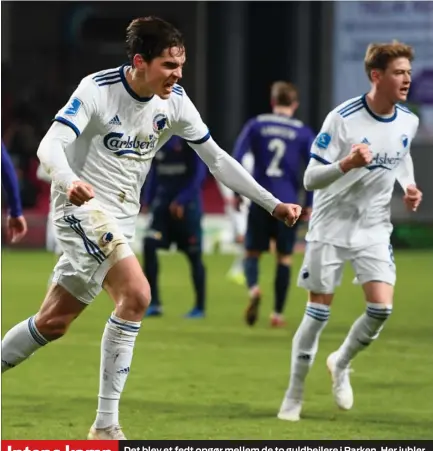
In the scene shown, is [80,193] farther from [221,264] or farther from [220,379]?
[221,264]

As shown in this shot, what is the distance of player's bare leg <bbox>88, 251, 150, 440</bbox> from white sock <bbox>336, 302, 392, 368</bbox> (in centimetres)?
172

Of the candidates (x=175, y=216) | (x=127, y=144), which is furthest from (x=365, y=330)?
(x=175, y=216)

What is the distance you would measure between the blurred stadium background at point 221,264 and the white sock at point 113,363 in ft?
1.85

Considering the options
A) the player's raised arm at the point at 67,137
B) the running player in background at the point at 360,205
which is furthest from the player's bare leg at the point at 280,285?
the player's raised arm at the point at 67,137

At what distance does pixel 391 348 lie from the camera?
35.8 ft

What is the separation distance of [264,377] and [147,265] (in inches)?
141

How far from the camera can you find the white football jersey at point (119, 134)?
6703 mm

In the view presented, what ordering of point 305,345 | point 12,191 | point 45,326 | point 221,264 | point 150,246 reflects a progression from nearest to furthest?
point 45,326
point 12,191
point 305,345
point 150,246
point 221,264

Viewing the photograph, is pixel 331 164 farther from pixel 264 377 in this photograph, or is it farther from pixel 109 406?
pixel 264 377

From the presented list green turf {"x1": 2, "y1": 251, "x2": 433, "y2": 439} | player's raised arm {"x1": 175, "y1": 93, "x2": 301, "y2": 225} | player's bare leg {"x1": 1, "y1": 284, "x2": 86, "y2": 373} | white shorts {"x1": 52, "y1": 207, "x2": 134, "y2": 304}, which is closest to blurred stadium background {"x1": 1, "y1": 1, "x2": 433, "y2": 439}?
green turf {"x1": 2, "y1": 251, "x2": 433, "y2": 439}

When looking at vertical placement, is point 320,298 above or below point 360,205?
below

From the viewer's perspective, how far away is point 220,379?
927 cm

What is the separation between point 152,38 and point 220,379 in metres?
3.23

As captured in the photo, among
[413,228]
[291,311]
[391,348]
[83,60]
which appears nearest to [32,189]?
[83,60]
